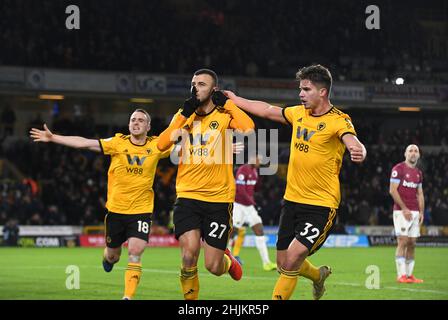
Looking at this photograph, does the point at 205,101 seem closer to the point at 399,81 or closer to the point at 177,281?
the point at 177,281

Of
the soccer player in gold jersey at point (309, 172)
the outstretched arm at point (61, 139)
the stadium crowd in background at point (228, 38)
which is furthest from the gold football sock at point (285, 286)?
the stadium crowd in background at point (228, 38)

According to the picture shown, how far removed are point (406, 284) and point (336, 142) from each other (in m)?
6.09

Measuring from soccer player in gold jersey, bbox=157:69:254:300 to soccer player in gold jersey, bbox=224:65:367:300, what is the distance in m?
0.42

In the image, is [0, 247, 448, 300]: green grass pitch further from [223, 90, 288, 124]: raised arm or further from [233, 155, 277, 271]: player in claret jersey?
[223, 90, 288, 124]: raised arm

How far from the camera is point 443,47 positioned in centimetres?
4406

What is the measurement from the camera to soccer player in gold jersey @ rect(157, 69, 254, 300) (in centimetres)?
977

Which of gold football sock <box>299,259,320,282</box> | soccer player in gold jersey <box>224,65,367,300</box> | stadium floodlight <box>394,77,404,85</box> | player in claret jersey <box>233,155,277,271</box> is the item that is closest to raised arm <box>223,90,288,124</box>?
soccer player in gold jersey <box>224,65,367,300</box>

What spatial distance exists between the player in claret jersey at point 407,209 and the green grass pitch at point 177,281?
437 mm

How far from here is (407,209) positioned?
15617mm

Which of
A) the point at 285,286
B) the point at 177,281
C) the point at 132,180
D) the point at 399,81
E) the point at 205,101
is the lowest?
the point at 177,281

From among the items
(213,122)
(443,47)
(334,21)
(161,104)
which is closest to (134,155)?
(213,122)

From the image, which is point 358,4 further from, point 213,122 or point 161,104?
point 213,122

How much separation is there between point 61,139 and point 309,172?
3470mm

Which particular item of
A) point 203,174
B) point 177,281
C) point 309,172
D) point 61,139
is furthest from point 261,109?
point 177,281
